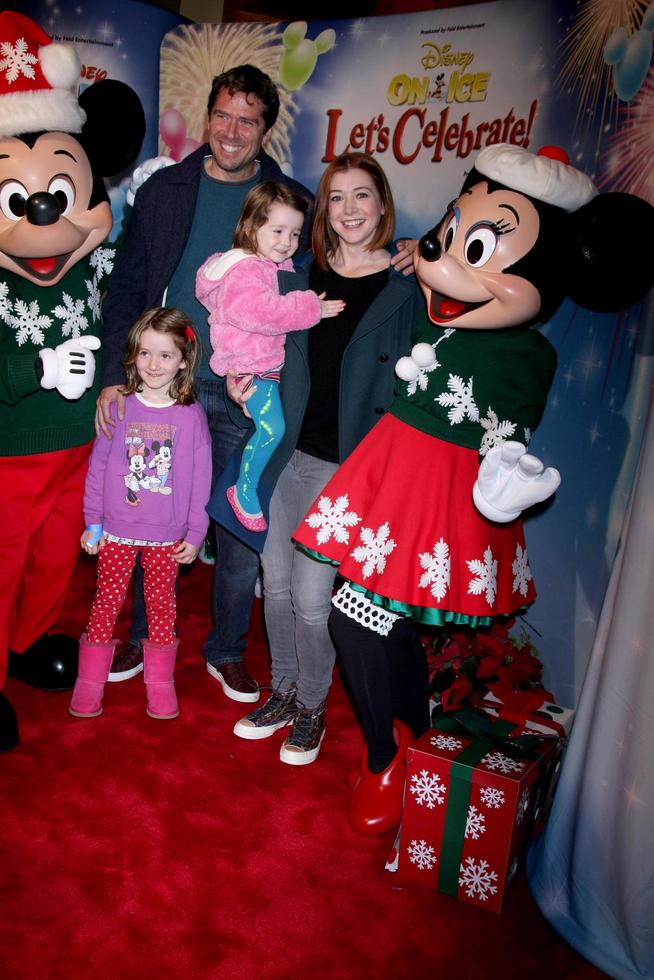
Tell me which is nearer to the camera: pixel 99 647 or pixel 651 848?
pixel 651 848

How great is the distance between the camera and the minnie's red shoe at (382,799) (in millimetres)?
2371

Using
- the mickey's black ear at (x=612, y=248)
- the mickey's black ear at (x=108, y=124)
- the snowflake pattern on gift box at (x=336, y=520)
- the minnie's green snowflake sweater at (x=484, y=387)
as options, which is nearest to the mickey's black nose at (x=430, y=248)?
the minnie's green snowflake sweater at (x=484, y=387)

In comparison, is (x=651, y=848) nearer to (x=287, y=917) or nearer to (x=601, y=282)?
(x=287, y=917)

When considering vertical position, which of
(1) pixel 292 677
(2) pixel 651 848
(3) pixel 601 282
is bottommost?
(1) pixel 292 677

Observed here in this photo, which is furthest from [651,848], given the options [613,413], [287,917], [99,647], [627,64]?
[627,64]

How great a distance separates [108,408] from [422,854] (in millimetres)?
1540

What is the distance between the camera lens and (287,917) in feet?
6.77

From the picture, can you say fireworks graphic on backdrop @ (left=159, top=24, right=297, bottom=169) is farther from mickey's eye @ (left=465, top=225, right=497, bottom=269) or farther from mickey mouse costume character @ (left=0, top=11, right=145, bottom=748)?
mickey's eye @ (left=465, top=225, right=497, bottom=269)

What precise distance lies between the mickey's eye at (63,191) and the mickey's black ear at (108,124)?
0.42 feet

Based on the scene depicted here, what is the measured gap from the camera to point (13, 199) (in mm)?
2357

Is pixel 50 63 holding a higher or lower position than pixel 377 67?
lower

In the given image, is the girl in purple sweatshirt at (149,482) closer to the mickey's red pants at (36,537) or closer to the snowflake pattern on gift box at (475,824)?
the mickey's red pants at (36,537)

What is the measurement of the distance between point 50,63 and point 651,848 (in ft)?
8.13

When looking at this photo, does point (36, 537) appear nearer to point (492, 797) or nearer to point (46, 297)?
point (46, 297)
